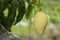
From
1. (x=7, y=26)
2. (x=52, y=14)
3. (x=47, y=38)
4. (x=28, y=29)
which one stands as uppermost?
(x=7, y=26)

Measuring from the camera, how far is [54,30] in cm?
249

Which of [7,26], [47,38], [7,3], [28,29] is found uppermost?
[7,3]

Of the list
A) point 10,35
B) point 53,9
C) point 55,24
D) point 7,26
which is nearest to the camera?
point 10,35

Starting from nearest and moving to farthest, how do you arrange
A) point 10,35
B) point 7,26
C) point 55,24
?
point 10,35 < point 7,26 < point 55,24

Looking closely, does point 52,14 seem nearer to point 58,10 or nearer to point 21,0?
point 58,10

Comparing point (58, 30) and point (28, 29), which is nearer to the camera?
point (28, 29)

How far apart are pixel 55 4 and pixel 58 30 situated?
0.39m

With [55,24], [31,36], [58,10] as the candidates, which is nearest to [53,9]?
[58,10]

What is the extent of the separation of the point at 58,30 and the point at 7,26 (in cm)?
158

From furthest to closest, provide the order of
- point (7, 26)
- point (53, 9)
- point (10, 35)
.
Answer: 1. point (53, 9)
2. point (7, 26)
3. point (10, 35)

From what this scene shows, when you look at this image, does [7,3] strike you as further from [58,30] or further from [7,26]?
[58,30]

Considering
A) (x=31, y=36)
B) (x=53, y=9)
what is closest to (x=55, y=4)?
(x=53, y=9)

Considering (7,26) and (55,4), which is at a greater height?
(7,26)

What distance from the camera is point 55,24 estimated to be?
2398 millimetres
